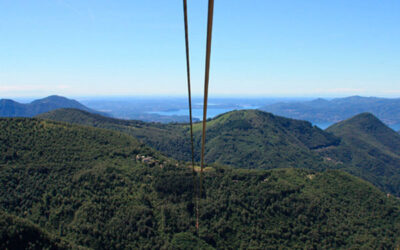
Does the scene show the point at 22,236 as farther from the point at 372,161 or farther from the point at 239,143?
the point at 372,161

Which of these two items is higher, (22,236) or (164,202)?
(22,236)

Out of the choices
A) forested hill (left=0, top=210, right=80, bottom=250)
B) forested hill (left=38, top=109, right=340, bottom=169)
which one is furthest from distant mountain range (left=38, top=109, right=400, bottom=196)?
forested hill (left=0, top=210, right=80, bottom=250)

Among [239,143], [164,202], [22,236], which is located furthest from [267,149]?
[22,236]

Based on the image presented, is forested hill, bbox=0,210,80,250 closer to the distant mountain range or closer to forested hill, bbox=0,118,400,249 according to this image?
forested hill, bbox=0,118,400,249

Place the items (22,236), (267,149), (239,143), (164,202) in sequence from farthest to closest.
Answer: (239,143), (267,149), (164,202), (22,236)

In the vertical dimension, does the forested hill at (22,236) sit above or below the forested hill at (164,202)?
above

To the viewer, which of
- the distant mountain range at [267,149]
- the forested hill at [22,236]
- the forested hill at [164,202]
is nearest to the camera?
the forested hill at [22,236]

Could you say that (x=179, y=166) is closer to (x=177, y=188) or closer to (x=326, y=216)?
(x=177, y=188)

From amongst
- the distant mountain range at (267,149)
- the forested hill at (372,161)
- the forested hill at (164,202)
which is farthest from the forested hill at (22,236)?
the forested hill at (372,161)

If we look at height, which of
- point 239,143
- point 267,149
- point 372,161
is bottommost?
point 372,161

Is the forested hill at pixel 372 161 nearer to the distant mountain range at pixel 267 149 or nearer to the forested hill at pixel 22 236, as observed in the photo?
the distant mountain range at pixel 267 149
